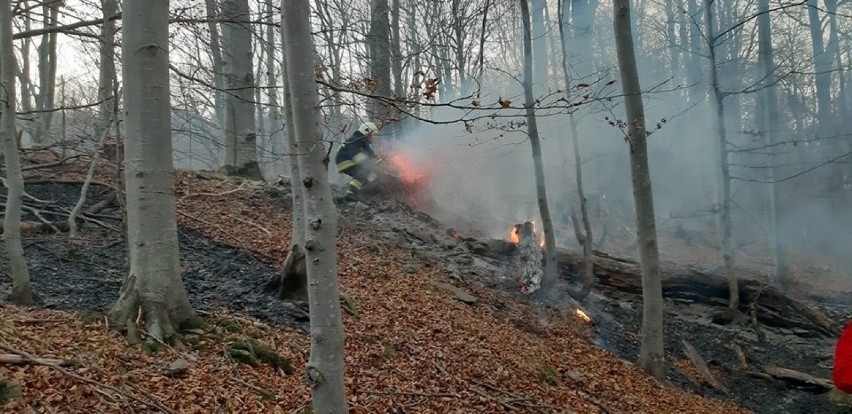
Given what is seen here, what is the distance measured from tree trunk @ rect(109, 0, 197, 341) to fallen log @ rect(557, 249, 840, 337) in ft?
29.6

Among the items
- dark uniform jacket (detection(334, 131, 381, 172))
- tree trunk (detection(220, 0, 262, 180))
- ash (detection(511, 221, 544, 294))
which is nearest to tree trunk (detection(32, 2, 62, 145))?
tree trunk (detection(220, 0, 262, 180))

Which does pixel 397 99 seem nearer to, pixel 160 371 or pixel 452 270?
pixel 160 371

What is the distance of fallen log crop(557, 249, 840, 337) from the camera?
10.7 meters

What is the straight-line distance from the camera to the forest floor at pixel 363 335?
3.57 m

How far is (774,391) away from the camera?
8.41 m

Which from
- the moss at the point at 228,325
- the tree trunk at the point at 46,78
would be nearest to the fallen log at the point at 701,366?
the moss at the point at 228,325

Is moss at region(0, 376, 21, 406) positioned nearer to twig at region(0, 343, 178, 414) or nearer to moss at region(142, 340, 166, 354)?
twig at region(0, 343, 178, 414)

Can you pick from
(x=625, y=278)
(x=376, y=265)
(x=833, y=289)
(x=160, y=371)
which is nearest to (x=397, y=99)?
(x=160, y=371)

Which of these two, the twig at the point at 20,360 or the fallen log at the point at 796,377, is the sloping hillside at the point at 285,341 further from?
the fallen log at the point at 796,377

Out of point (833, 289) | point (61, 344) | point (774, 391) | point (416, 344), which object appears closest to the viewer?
point (61, 344)

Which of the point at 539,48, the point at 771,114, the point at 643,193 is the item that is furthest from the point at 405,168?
the point at 771,114

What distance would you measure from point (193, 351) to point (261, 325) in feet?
3.08

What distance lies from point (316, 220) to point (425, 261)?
694 centimetres

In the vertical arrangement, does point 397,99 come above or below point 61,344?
above
